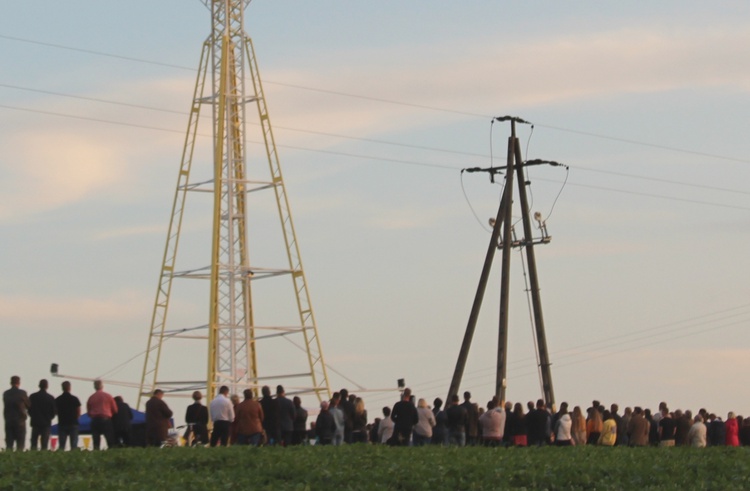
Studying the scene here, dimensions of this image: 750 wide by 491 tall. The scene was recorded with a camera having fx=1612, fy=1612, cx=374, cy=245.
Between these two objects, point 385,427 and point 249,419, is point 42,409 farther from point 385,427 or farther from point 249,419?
point 385,427

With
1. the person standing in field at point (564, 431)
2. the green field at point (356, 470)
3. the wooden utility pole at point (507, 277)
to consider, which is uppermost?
the wooden utility pole at point (507, 277)

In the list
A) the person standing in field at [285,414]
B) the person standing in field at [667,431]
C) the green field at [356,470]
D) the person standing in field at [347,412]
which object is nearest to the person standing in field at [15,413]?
the green field at [356,470]

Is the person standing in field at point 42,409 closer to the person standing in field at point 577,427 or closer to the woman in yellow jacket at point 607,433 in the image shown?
the person standing in field at point 577,427

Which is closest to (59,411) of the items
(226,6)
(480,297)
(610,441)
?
(610,441)

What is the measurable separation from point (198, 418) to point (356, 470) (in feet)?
20.2

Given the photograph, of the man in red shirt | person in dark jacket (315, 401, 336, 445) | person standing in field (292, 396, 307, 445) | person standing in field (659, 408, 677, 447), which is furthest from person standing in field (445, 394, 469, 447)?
the man in red shirt

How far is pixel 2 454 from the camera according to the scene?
28.2m

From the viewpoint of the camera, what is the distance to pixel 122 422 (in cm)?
3297

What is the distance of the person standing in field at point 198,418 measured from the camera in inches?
1261

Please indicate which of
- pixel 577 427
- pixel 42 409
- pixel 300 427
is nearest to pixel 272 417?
pixel 300 427

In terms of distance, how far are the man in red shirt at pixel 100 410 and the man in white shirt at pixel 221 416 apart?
1.96 meters

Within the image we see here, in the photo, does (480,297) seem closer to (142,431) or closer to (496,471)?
(142,431)

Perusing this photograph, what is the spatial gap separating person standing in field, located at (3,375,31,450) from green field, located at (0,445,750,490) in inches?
77.2

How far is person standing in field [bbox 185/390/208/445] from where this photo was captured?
3203 centimetres
